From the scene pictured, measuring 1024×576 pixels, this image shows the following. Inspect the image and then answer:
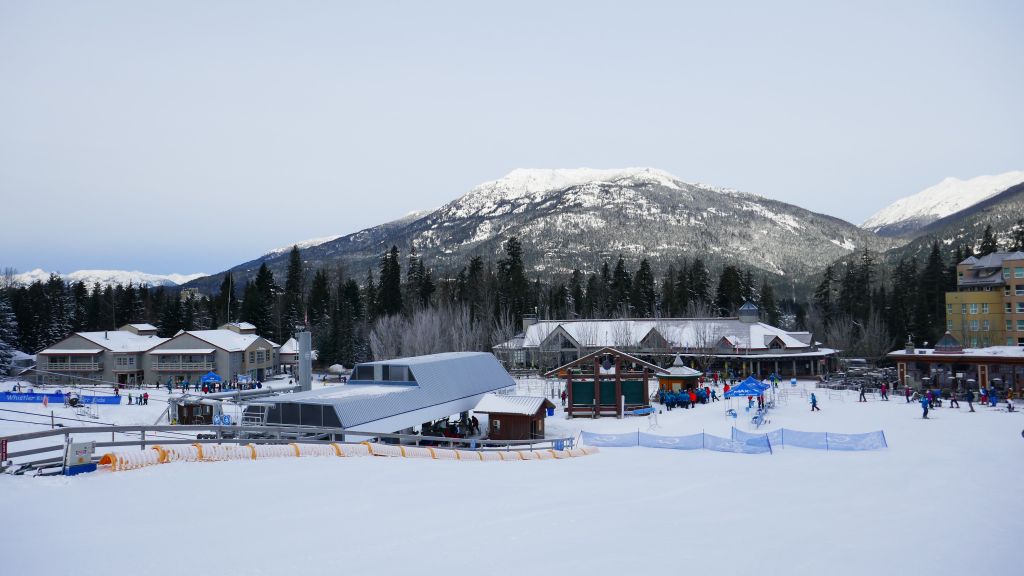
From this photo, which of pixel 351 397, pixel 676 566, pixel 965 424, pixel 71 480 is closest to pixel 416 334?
pixel 351 397

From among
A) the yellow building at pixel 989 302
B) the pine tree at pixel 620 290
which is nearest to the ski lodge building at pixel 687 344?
the yellow building at pixel 989 302

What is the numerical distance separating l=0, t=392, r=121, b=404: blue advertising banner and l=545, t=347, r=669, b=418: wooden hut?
29.5m

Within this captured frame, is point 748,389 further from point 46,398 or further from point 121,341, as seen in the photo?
point 121,341

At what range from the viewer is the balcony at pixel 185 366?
5662 cm

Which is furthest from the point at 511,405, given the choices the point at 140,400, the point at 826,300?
the point at 826,300

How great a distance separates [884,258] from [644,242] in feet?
216

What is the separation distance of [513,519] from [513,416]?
18.4 meters

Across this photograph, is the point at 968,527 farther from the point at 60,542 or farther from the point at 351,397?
the point at 351,397

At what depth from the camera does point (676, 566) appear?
28.8 feet

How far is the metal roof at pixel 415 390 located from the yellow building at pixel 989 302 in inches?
1733

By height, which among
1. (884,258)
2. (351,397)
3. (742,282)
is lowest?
(351,397)

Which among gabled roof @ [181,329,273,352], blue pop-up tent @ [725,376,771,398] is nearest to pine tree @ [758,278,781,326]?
blue pop-up tent @ [725,376,771,398]

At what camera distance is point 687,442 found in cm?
2141

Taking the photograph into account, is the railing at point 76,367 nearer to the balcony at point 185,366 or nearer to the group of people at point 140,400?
the balcony at point 185,366
